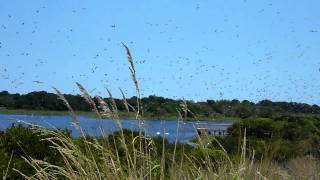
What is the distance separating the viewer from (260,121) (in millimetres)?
28016

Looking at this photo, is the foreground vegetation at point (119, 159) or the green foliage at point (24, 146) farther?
the green foliage at point (24, 146)

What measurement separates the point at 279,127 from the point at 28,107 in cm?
1245

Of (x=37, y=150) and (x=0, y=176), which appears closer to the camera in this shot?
(x=0, y=176)

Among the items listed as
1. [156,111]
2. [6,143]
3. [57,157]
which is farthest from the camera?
[6,143]

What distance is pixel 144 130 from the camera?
13.5 ft

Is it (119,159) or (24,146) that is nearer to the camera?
(119,159)

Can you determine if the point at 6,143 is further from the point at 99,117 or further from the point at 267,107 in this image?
the point at 267,107

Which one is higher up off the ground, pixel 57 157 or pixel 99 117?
pixel 99 117

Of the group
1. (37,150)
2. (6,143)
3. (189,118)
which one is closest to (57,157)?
(37,150)

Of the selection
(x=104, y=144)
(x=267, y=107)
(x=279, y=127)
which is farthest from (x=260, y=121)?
(x=104, y=144)

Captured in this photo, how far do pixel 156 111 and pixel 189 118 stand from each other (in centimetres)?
104

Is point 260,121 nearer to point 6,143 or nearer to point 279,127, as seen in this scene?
point 279,127

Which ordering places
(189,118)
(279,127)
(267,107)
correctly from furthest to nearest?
(267,107), (279,127), (189,118)

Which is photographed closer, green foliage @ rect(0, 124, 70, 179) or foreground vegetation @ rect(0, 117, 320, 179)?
foreground vegetation @ rect(0, 117, 320, 179)
